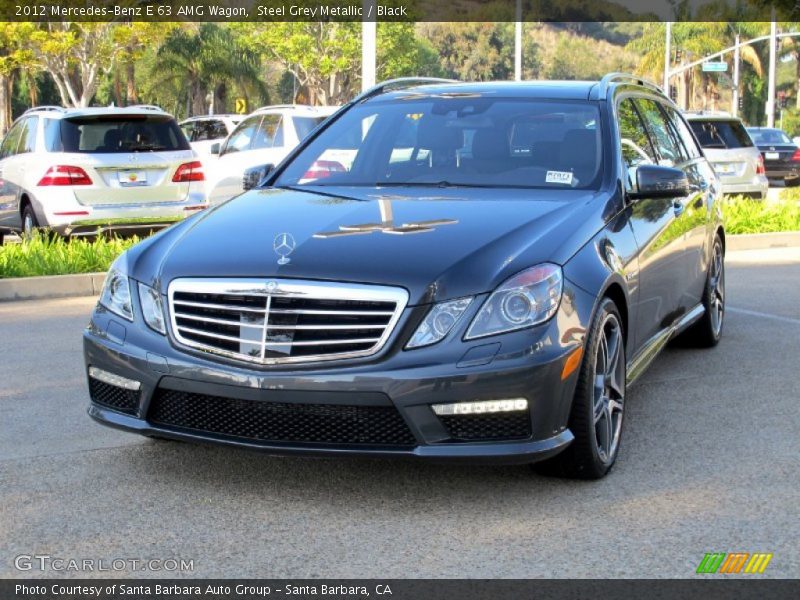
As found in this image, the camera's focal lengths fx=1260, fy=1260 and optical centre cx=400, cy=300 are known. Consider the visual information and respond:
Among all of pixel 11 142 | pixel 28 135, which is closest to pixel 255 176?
pixel 28 135

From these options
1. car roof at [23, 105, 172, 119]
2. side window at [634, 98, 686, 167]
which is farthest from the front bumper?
car roof at [23, 105, 172, 119]

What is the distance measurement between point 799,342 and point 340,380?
4843 millimetres

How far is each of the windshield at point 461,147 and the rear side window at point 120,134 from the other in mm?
7264

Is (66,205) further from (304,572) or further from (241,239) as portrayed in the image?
(304,572)

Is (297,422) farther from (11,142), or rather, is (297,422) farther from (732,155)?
(732,155)

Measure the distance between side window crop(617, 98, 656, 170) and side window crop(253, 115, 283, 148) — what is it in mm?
10808

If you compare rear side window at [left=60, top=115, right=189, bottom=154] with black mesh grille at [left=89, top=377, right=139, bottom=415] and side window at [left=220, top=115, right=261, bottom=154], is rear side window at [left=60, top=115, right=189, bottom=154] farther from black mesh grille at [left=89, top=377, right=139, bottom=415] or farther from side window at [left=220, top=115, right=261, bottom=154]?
black mesh grille at [left=89, top=377, right=139, bottom=415]

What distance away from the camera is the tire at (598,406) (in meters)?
4.83

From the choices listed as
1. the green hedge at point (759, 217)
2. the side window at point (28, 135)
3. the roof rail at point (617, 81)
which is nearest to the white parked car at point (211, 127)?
the side window at point (28, 135)

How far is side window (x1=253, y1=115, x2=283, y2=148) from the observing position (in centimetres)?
1723

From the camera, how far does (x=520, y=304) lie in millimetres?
4598

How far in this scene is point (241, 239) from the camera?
506 centimetres

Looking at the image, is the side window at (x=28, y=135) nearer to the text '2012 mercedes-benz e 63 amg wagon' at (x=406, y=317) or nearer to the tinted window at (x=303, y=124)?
the tinted window at (x=303, y=124)

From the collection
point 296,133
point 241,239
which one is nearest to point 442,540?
point 241,239
